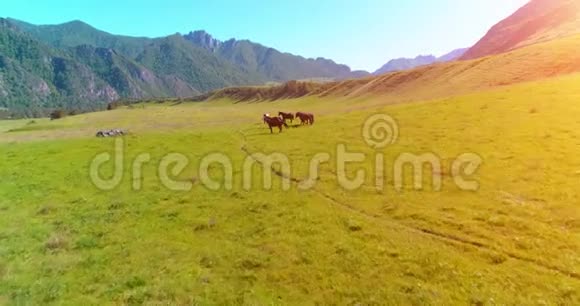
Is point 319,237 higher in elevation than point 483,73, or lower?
lower

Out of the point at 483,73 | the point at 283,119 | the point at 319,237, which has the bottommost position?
the point at 319,237

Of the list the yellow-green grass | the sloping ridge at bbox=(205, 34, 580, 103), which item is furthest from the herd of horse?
the sloping ridge at bbox=(205, 34, 580, 103)

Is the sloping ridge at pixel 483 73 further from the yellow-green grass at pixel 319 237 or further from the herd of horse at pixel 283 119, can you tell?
the yellow-green grass at pixel 319 237

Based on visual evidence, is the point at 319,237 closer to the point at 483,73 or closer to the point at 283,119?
the point at 283,119

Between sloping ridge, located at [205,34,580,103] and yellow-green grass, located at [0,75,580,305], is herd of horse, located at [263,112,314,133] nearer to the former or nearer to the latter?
yellow-green grass, located at [0,75,580,305]

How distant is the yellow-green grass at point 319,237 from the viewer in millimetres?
12953

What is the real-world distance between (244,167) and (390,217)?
1430 centimetres

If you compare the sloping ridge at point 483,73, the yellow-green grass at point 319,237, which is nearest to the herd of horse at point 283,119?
the yellow-green grass at point 319,237

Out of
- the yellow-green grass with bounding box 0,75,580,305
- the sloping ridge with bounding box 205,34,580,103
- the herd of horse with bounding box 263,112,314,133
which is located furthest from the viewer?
the sloping ridge with bounding box 205,34,580,103

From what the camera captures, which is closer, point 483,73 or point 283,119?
point 283,119

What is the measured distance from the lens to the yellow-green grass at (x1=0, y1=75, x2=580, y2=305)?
42.5 ft

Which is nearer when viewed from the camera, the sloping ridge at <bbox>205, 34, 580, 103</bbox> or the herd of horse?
the herd of horse

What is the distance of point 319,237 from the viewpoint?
16891 millimetres

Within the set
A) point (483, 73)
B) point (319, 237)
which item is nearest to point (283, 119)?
point (319, 237)
